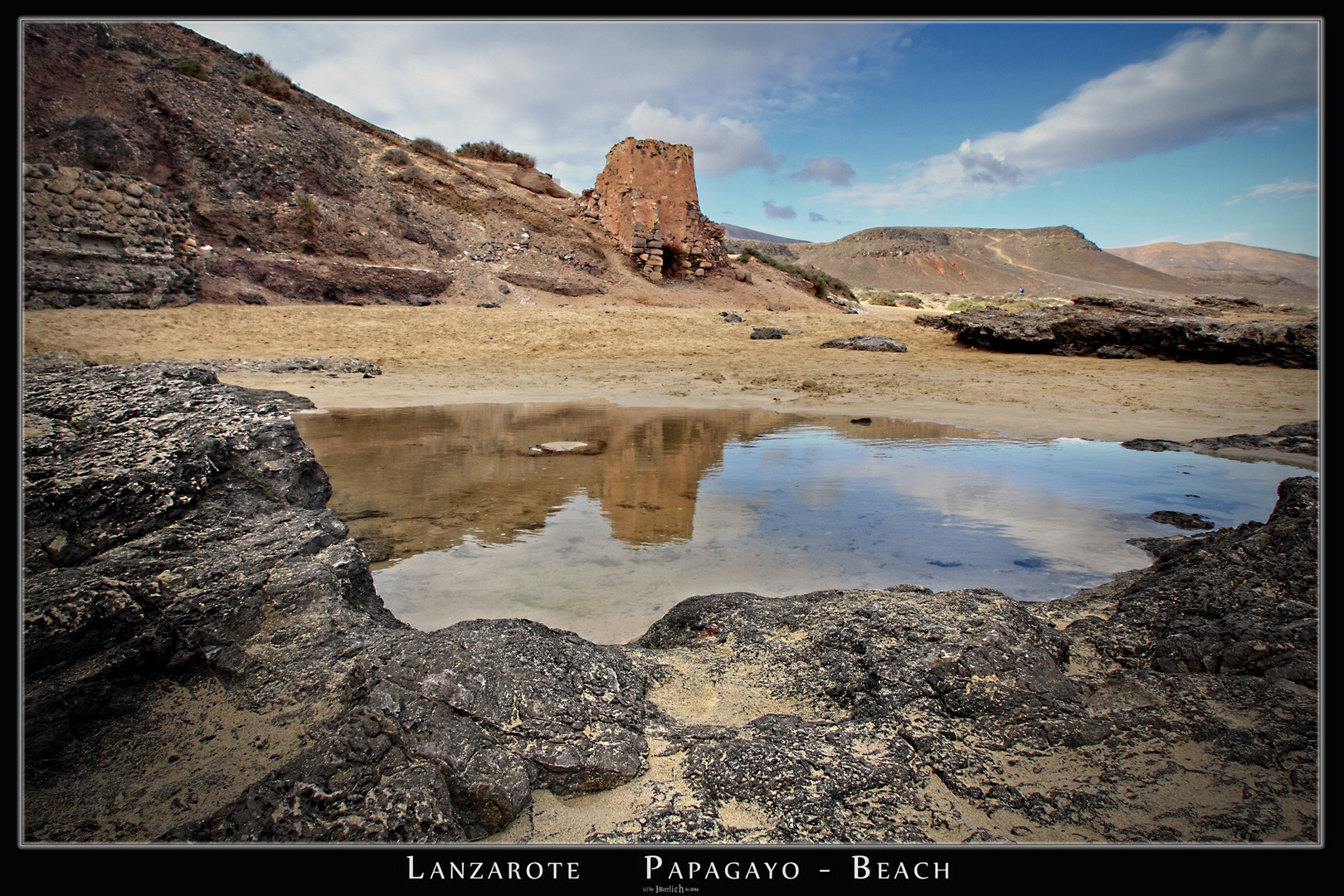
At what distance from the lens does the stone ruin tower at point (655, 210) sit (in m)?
21.2

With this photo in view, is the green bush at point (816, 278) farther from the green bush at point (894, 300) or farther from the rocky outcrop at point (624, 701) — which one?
the rocky outcrop at point (624, 701)

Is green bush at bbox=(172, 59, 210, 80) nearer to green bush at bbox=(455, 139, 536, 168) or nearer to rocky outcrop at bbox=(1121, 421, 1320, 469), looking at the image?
green bush at bbox=(455, 139, 536, 168)

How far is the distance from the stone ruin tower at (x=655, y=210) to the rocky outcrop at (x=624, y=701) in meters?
20.0

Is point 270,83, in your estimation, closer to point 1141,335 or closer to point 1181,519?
point 1141,335

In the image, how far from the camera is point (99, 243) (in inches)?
487

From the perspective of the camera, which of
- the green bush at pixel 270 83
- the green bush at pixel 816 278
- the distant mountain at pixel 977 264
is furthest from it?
the distant mountain at pixel 977 264

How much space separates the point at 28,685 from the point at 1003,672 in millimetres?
2183

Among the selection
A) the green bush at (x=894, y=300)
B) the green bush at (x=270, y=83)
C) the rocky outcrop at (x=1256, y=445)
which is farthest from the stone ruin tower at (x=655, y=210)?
the rocky outcrop at (x=1256, y=445)

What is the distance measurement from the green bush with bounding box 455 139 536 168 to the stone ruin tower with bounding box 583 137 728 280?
214 inches

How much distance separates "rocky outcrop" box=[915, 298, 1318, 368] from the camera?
995 centimetres

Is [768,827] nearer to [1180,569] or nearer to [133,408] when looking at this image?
[1180,569]

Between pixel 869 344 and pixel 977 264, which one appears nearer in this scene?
pixel 869 344


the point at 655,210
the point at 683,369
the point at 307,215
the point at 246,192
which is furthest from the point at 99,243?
the point at 655,210

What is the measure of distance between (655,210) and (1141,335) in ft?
47.4
